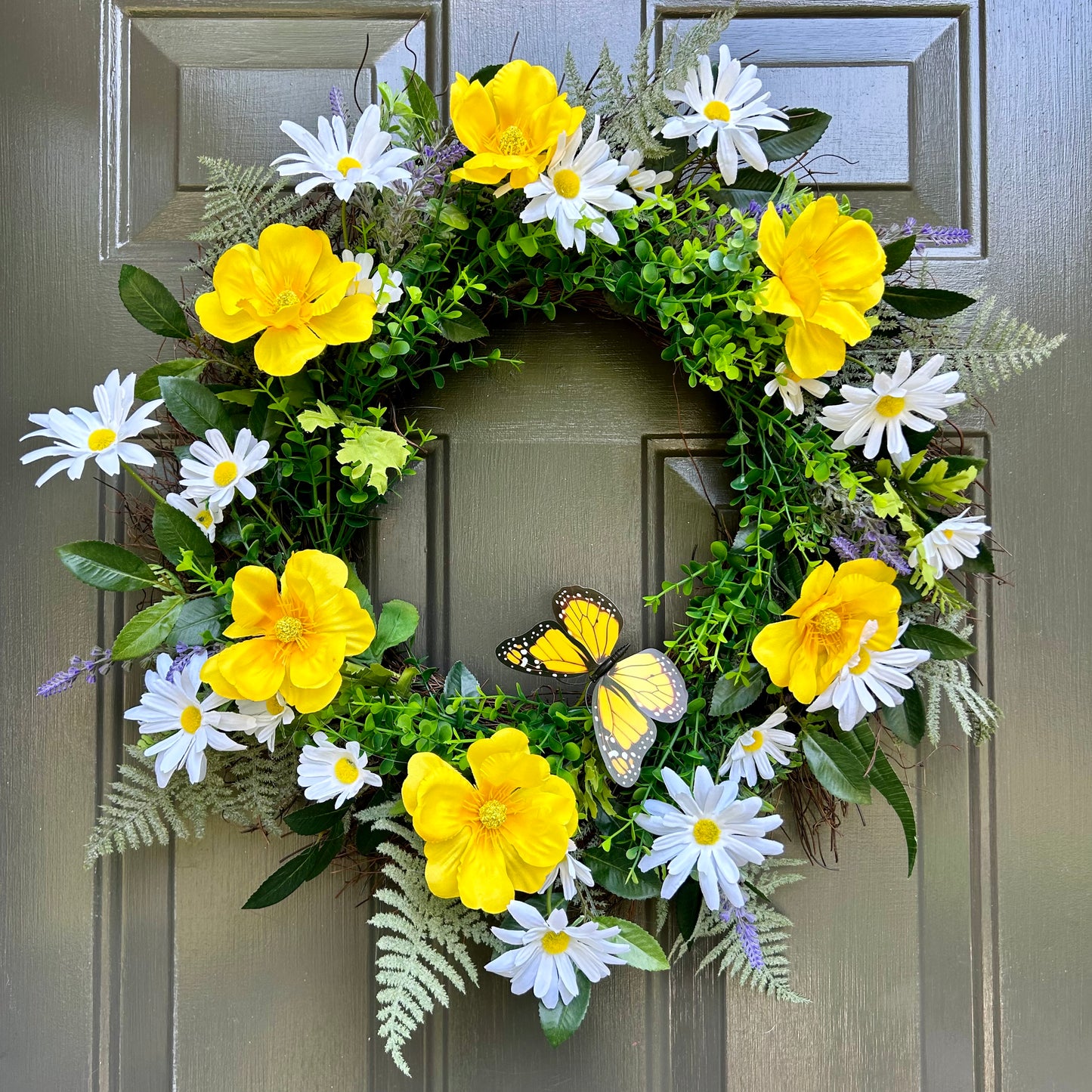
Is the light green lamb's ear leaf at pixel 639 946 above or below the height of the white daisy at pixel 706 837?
below

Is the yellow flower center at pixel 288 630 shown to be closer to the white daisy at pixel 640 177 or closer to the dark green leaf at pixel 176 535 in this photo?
the dark green leaf at pixel 176 535

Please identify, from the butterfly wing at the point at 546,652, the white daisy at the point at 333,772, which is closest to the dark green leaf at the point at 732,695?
the butterfly wing at the point at 546,652

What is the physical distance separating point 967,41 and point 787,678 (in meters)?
0.89

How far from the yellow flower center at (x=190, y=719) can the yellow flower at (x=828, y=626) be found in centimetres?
60

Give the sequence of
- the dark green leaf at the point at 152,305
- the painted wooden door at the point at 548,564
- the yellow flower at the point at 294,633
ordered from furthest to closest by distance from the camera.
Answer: the painted wooden door at the point at 548,564
the dark green leaf at the point at 152,305
the yellow flower at the point at 294,633

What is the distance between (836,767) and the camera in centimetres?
89

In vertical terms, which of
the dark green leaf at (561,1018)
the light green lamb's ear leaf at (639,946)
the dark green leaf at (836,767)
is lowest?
the dark green leaf at (561,1018)

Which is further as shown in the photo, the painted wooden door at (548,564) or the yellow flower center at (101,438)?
the painted wooden door at (548,564)

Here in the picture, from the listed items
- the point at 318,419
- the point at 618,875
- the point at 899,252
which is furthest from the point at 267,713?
the point at 899,252

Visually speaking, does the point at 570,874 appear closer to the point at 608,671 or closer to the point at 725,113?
the point at 608,671

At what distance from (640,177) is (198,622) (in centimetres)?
68

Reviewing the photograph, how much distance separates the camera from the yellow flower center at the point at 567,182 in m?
0.85

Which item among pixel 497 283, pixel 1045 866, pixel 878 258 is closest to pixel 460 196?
pixel 497 283

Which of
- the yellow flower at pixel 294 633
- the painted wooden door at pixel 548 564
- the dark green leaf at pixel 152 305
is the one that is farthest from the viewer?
the painted wooden door at pixel 548 564
